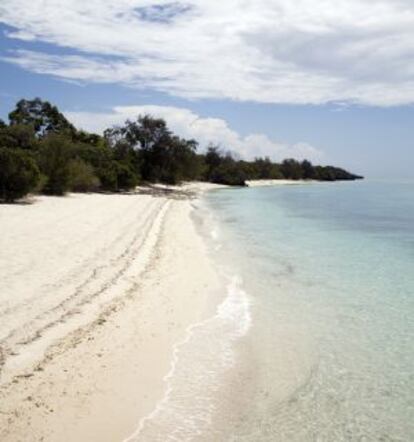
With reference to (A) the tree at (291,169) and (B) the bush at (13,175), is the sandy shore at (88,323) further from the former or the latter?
(A) the tree at (291,169)

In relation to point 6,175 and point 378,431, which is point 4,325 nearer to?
point 378,431

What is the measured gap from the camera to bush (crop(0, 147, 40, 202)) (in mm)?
26812

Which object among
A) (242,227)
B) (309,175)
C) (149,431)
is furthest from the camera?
(309,175)

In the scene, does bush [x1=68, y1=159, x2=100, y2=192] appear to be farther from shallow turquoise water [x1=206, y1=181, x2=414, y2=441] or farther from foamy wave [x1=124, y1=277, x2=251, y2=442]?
foamy wave [x1=124, y1=277, x2=251, y2=442]

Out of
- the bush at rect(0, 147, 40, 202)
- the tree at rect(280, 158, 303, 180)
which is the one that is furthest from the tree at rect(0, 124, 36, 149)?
the tree at rect(280, 158, 303, 180)

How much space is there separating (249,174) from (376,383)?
10423 centimetres

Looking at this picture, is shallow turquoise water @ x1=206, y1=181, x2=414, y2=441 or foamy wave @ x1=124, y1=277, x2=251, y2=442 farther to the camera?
shallow turquoise water @ x1=206, y1=181, x2=414, y2=441

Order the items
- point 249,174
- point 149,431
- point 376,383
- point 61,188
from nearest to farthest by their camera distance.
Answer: point 149,431, point 376,383, point 61,188, point 249,174

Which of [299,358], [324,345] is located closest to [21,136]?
[324,345]

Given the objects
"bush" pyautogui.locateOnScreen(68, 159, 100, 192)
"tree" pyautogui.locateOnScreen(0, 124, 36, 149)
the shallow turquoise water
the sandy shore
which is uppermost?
"tree" pyautogui.locateOnScreen(0, 124, 36, 149)

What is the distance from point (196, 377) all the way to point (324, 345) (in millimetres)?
2571

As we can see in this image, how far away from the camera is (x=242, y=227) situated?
26.5m

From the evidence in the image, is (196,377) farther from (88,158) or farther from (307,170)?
(307,170)

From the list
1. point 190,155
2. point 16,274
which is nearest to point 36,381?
point 16,274
